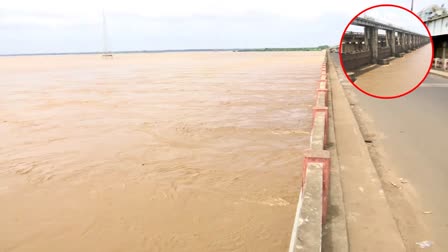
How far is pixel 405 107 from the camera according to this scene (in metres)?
12.1

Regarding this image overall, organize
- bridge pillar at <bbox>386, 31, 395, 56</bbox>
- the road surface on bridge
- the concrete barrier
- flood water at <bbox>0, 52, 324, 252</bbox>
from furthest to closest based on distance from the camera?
flood water at <bbox>0, 52, 324, 252</bbox>, the road surface on bridge, the concrete barrier, bridge pillar at <bbox>386, 31, 395, 56</bbox>

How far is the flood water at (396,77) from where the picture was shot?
1916mm

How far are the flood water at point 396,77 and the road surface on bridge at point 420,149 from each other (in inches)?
102

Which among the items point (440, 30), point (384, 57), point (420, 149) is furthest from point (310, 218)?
point (440, 30)

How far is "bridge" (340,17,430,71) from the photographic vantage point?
6.57 ft

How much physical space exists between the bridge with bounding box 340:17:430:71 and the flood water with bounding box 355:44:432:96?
3.0 inches

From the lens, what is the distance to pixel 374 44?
223 centimetres

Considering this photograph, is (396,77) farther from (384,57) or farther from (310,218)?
(310,218)

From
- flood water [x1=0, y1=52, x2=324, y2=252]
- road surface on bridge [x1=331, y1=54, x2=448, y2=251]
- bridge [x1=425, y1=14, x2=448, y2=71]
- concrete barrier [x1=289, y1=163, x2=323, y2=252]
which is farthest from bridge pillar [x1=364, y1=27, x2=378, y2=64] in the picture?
bridge [x1=425, y1=14, x2=448, y2=71]

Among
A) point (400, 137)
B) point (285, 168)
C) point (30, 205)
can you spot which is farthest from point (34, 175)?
point (400, 137)

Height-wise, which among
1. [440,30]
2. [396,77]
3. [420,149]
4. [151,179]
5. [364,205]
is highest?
[440,30]

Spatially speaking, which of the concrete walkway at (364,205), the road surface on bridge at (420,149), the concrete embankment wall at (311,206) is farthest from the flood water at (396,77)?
the road surface on bridge at (420,149)

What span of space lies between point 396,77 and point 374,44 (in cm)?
31

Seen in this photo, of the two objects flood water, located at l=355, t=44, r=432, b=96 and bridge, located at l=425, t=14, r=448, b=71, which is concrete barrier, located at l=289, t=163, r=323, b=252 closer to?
flood water, located at l=355, t=44, r=432, b=96
